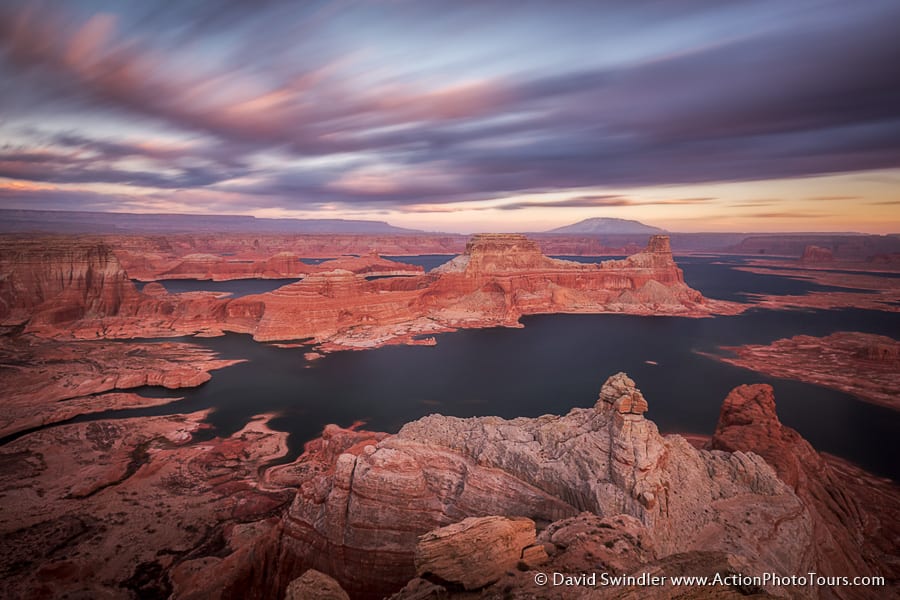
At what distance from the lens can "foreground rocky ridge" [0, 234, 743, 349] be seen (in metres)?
61.8

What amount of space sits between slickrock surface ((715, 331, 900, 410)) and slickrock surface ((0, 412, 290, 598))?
54084 millimetres

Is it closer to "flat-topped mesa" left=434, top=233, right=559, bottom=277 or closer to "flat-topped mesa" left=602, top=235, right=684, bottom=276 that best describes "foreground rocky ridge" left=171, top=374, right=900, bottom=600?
"flat-topped mesa" left=434, top=233, right=559, bottom=277

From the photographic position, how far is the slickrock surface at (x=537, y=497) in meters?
14.4

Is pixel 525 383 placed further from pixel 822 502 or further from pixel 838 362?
pixel 838 362

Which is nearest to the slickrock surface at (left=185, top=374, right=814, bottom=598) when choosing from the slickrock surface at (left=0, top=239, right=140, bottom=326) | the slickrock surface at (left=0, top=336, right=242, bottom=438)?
the slickrock surface at (left=0, top=336, right=242, bottom=438)

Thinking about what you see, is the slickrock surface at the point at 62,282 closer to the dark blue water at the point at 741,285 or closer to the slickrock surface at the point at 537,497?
the slickrock surface at the point at 537,497

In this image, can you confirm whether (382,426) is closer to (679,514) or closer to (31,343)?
(679,514)

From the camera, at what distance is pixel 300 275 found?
138 meters

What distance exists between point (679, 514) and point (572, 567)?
659 cm

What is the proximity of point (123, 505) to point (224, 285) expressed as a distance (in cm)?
10926

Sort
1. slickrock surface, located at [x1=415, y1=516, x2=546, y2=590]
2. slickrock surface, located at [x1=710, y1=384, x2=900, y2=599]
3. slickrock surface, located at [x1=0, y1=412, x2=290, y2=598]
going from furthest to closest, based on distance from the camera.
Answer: slickrock surface, located at [x1=0, y1=412, x2=290, y2=598] → slickrock surface, located at [x1=710, y1=384, x2=900, y2=599] → slickrock surface, located at [x1=415, y1=516, x2=546, y2=590]

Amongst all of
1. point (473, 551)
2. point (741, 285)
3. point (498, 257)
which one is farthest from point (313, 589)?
point (741, 285)

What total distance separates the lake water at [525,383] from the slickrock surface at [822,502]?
10.1 m

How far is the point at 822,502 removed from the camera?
20.4 m
